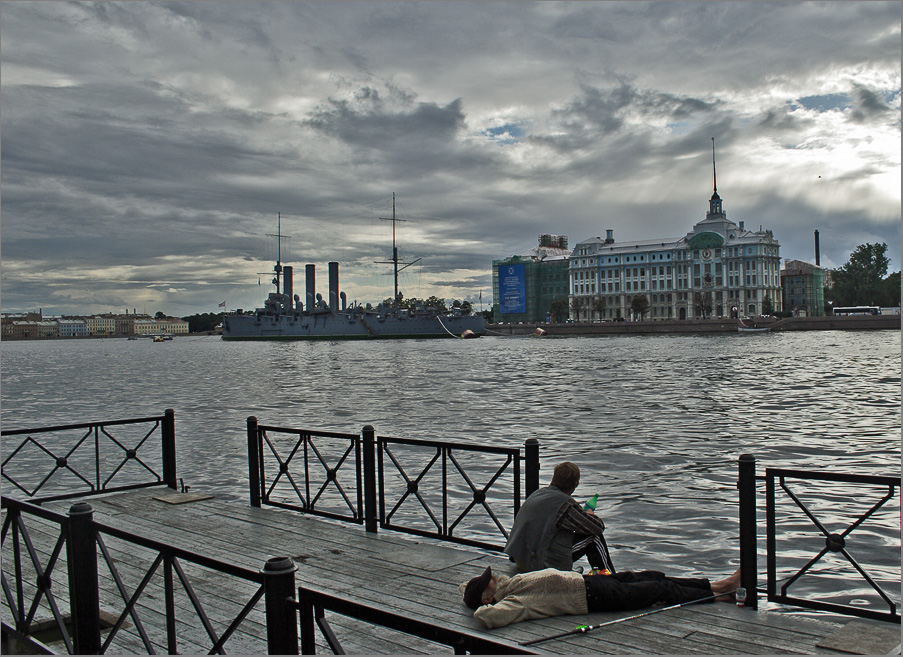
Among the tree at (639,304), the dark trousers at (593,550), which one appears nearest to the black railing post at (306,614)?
the dark trousers at (593,550)

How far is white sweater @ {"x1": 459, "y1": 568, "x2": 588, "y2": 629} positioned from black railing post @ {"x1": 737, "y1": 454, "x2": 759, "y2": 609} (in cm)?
120

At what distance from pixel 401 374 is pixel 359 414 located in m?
18.1

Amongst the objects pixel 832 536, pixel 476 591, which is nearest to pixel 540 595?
pixel 476 591

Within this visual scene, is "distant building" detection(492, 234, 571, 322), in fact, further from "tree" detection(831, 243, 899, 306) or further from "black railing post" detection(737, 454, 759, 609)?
"black railing post" detection(737, 454, 759, 609)

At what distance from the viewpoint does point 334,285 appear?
122 meters

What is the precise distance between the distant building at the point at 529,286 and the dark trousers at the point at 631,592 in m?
137

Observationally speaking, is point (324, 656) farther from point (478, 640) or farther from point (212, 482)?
point (212, 482)

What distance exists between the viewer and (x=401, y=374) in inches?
1615

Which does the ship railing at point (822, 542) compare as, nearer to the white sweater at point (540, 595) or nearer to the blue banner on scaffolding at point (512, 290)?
the white sweater at point (540, 595)

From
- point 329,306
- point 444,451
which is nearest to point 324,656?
point 444,451

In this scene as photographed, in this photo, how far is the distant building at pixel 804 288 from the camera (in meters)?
143

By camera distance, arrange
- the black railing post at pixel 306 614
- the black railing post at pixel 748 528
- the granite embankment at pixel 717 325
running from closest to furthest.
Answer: the black railing post at pixel 306 614 < the black railing post at pixel 748 528 < the granite embankment at pixel 717 325

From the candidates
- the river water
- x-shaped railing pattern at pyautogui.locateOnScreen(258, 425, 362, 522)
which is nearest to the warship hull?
the river water

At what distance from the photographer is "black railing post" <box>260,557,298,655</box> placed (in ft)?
9.25
